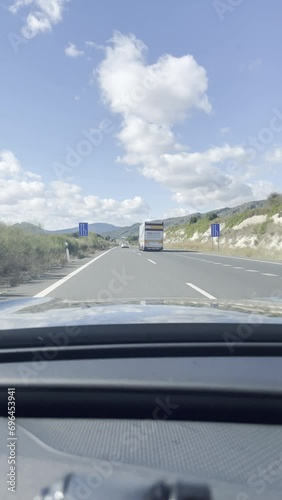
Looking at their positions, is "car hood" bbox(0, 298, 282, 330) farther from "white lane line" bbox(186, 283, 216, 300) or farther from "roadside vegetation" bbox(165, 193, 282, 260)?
"roadside vegetation" bbox(165, 193, 282, 260)

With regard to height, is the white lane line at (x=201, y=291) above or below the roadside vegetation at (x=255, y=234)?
below

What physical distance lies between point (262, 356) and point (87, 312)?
1230 millimetres

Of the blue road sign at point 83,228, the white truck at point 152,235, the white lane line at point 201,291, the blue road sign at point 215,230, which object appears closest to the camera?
the white lane line at point 201,291

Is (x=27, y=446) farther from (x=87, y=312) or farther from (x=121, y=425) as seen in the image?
(x=87, y=312)

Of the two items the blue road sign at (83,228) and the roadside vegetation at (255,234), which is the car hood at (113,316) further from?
the blue road sign at (83,228)

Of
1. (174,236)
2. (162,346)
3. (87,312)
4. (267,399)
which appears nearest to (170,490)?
(267,399)

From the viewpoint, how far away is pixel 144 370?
2.18m

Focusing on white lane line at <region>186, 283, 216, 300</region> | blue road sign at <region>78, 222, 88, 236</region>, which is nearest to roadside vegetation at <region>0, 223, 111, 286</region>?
white lane line at <region>186, 283, 216, 300</region>
